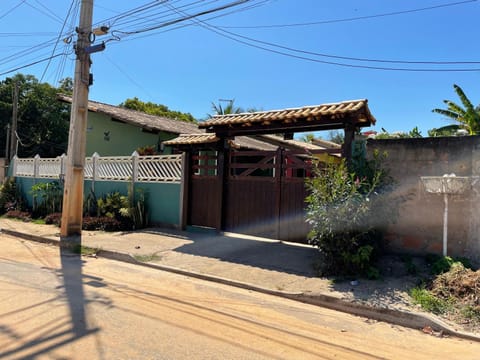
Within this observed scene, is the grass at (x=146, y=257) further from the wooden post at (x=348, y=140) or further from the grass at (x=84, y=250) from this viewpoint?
the wooden post at (x=348, y=140)

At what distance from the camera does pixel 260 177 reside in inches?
372

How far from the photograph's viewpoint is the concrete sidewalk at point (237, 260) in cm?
531

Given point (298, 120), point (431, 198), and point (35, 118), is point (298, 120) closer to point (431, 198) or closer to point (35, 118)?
point (431, 198)

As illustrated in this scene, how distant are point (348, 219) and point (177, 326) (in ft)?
10.9

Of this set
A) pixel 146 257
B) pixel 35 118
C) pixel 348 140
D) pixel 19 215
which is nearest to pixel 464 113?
pixel 348 140

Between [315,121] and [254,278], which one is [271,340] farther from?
[315,121]

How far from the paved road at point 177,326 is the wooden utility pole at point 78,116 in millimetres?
3706

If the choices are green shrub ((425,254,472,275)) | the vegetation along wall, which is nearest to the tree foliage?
the vegetation along wall

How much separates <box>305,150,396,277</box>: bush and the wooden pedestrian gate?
2027 mm

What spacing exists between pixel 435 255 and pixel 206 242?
198 inches

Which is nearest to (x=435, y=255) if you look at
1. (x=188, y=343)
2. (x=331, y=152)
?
(x=331, y=152)

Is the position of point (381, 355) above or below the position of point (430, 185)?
below

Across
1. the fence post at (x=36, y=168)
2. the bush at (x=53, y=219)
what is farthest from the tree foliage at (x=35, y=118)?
the bush at (x=53, y=219)

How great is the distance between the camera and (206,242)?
30.6 feet
